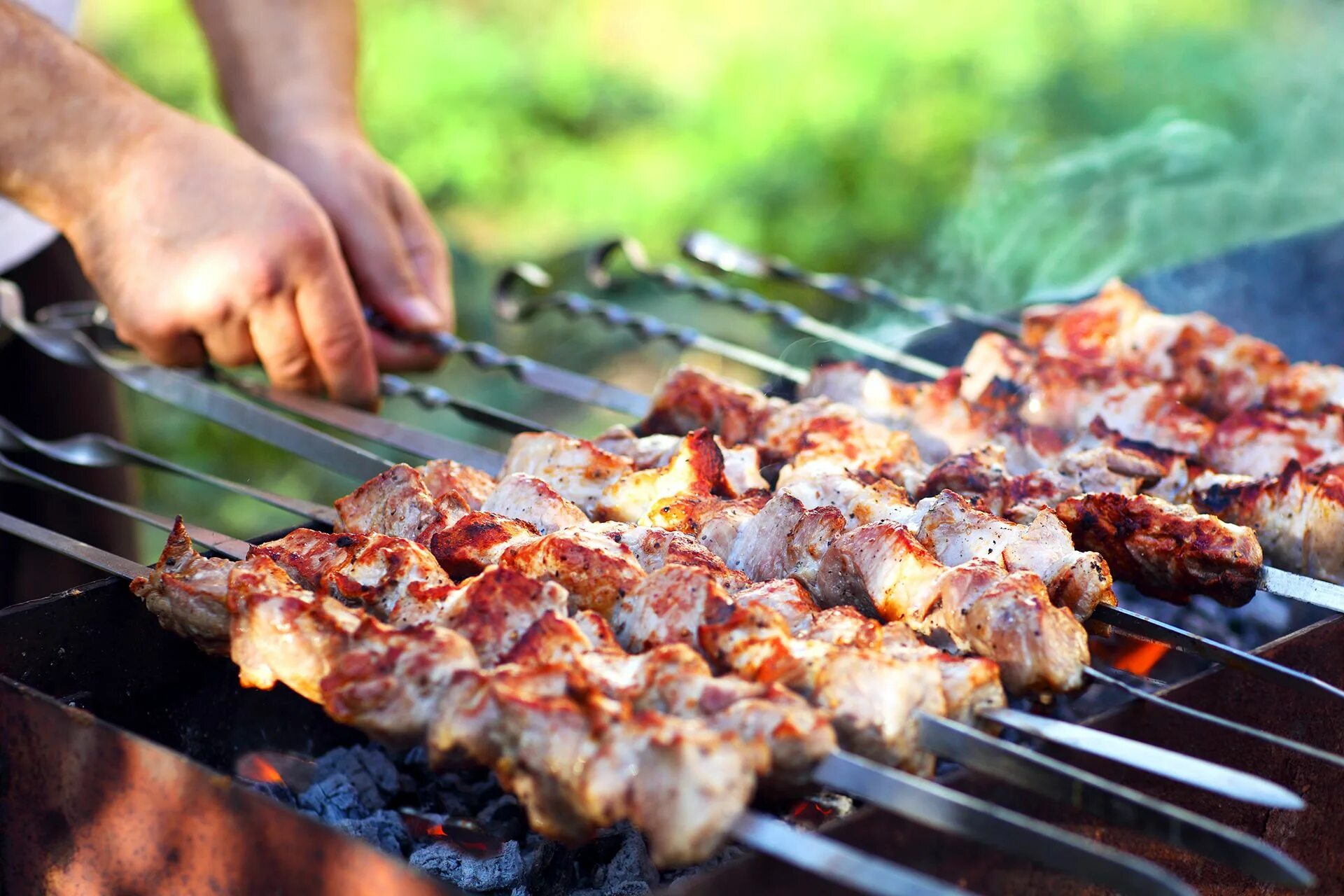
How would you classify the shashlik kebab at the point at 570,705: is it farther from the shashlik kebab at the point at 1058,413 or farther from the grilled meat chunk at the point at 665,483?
the shashlik kebab at the point at 1058,413

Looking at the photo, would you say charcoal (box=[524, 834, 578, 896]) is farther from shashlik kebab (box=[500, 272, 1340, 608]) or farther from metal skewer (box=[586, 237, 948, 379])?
metal skewer (box=[586, 237, 948, 379])

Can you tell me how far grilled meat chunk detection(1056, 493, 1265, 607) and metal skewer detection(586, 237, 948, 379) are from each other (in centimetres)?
98

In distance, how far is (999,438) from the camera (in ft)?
9.18

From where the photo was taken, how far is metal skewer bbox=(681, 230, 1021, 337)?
3695 millimetres

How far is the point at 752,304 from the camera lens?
370cm

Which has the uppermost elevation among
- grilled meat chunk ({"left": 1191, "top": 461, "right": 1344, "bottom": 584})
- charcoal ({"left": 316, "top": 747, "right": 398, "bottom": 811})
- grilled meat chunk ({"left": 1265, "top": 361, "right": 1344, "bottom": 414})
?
grilled meat chunk ({"left": 1265, "top": 361, "right": 1344, "bottom": 414})

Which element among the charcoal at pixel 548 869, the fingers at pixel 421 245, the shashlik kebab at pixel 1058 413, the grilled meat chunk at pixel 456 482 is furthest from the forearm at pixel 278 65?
the charcoal at pixel 548 869

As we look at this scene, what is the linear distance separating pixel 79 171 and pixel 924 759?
229 cm

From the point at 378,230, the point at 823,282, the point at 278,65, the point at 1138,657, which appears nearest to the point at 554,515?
the point at 1138,657

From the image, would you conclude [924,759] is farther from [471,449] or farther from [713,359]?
[713,359]

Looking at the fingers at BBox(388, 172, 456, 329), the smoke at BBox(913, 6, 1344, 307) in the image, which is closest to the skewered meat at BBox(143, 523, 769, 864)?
the fingers at BBox(388, 172, 456, 329)

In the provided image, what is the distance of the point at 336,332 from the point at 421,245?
2.79ft

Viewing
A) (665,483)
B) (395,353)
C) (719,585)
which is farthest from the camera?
(395,353)

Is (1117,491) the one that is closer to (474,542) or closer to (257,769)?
(474,542)
